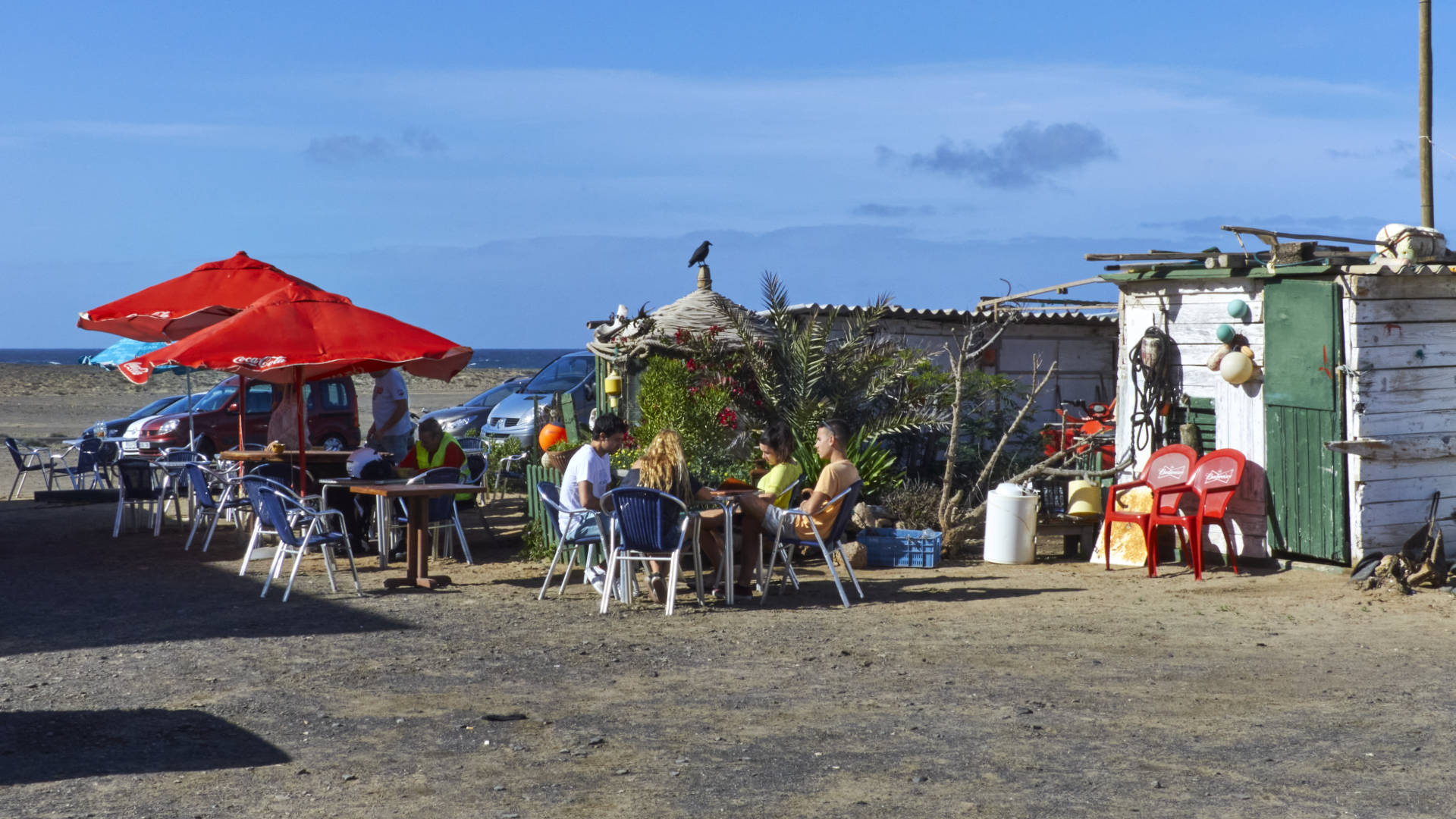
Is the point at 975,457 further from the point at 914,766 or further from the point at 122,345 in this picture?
the point at 122,345

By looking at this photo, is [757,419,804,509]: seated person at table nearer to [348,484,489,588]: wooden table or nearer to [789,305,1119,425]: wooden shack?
[348,484,489,588]: wooden table

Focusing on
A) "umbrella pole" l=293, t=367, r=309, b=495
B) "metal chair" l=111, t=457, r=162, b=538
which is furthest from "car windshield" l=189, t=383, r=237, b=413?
"umbrella pole" l=293, t=367, r=309, b=495

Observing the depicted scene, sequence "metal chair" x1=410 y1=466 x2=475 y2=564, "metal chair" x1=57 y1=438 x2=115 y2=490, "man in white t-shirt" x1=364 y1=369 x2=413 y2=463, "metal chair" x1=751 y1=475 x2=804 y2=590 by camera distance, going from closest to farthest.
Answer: "metal chair" x1=751 y1=475 x2=804 y2=590, "metal chair" x1=410 y1=466 x2=475 y2=564, "man in white t-shirt" x1=364 y1=369 x2=413 y2=463, "metal chair" x1=57 y1=438 x2=115 y2=490

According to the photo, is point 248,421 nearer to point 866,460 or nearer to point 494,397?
point 494,397

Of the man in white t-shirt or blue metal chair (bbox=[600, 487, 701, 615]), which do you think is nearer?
blue metal chair (bbox=[600, 487, 701, 615])

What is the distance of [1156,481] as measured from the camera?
10.5 m

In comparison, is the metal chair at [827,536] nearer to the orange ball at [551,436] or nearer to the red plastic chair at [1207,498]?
the red plastic chair at [1207,498]

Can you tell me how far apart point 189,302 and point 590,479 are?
234 inches

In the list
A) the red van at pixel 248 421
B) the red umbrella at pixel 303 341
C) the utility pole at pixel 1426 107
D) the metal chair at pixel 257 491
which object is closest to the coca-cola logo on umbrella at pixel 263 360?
the red umbrella at pixel 303 341

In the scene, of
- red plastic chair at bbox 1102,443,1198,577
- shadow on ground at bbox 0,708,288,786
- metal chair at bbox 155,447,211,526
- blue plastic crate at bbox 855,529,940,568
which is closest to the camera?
shadow on ground at bbox 0,708,288,786

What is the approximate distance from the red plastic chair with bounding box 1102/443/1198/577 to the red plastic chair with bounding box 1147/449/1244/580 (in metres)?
0.05

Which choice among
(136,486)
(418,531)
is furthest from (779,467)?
(136,486)

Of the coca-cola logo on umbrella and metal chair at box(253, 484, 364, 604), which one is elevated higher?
the coca-cola logo on umbrella

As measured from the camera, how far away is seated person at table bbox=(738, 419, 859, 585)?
862 cm
